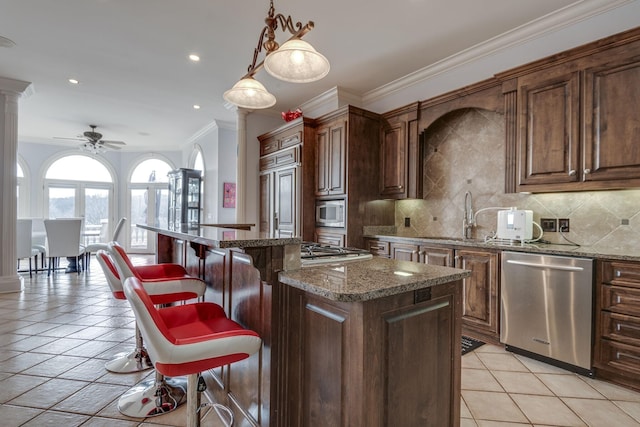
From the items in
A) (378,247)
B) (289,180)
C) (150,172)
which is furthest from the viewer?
(150,172)

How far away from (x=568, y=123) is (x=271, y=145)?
377 cm

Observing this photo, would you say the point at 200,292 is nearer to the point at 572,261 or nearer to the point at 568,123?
the point at 572,261

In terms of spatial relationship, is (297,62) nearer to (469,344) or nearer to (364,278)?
(364,278)

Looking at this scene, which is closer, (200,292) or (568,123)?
(200,292)

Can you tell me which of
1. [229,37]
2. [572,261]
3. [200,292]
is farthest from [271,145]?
[572,261]

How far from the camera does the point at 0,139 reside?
14.2 ft

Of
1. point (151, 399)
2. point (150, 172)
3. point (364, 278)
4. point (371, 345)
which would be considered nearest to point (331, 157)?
point (364, 278)

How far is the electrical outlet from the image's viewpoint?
9.30 ft

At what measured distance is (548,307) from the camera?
→ 2.41m

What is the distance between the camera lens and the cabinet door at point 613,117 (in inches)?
86.8

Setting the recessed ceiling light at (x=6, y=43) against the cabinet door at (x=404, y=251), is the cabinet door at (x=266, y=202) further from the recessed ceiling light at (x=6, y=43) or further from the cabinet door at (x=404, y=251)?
the recessed ceiling light at (x=6, y=43)

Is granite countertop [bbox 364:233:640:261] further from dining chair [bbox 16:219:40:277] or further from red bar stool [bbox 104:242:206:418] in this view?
dining chair [bbox 16:219:40:277]

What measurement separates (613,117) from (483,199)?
1.28m

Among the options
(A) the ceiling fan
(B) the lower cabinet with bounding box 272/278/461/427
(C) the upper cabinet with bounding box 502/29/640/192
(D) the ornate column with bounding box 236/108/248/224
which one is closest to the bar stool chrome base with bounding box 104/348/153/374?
(B) the lower cabinet with bounding box 272/278/461/427
